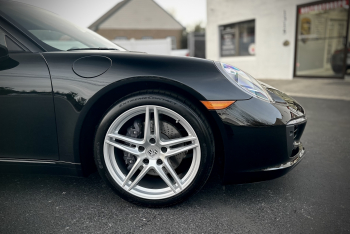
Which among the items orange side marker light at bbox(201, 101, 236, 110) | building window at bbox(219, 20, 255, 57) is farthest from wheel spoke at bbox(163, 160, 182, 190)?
building window at bbox(219, 20, 255, 57)

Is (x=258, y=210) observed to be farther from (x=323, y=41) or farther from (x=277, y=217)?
(x=323, y=41)

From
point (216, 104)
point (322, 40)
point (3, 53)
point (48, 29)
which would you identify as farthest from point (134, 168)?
point (322, 40)

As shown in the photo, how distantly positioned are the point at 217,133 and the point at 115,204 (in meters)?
0.86

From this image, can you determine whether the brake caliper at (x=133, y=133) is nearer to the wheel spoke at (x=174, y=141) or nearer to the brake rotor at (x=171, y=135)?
the brake rotor at (x=171, y=135)

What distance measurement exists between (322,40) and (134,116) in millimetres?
9268

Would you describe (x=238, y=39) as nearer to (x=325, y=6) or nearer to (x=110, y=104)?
(x=325, y=6)

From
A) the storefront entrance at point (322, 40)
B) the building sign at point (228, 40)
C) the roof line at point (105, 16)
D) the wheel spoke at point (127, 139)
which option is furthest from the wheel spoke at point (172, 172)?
the roof line at point (105, 16)

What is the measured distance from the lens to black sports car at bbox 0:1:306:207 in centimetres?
165

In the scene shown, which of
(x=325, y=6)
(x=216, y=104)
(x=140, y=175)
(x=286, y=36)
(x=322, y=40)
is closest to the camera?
(x=216, y=104)

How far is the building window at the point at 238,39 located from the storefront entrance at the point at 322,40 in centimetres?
204

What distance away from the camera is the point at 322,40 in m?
8.96

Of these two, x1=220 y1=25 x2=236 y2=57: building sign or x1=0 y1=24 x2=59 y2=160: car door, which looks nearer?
x1=0 y1=24 x2=59 y2=160: car door

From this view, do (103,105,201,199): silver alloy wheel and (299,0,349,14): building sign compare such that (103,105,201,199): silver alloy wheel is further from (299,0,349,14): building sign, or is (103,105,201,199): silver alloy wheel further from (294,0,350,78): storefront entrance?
(299,0,349,14): building sign

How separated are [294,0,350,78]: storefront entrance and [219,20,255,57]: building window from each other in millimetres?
2042
